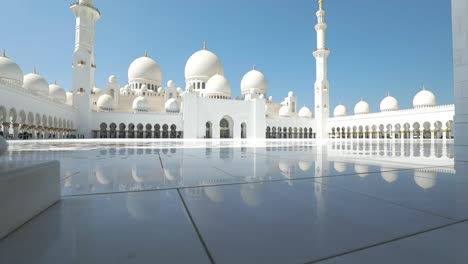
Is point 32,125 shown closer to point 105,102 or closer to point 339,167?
point 105,102

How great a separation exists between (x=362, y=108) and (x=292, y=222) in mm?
37732

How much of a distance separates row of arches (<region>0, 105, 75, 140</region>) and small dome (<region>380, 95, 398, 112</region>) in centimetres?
3414

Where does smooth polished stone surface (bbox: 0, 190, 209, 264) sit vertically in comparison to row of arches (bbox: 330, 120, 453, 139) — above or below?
below

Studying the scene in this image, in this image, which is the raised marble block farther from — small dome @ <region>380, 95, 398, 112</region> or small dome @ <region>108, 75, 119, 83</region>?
small dome @ <region>380, 95, 398, 112</region>

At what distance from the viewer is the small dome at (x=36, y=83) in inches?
986

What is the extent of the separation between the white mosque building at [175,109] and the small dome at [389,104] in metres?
0.11

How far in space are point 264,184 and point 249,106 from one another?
926 inches

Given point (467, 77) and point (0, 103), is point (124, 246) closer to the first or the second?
point (467, 77)

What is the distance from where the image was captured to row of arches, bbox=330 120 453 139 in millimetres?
21927

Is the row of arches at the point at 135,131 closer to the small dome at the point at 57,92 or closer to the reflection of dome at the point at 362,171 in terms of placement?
the small dome at the point at 57,92

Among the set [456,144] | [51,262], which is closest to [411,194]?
[51,262]

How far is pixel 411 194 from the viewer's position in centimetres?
117

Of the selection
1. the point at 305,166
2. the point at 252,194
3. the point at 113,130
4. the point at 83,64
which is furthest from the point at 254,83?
the point at 252,194

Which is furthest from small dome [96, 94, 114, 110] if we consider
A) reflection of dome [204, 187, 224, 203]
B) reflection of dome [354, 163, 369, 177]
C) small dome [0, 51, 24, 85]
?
reflection of dome [204, 187, 224, 203]
